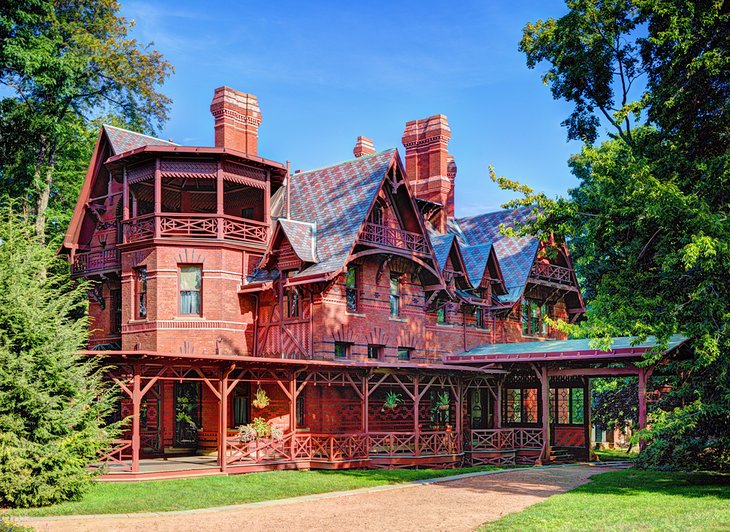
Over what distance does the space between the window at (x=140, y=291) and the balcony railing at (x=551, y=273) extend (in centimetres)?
1675

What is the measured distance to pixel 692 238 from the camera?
60.7 feet

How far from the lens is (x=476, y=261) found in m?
35.7

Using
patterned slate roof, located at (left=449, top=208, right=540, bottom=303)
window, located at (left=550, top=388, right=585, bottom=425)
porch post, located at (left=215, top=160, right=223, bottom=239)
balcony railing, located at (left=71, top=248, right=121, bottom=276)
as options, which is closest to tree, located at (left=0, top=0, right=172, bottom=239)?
balcony railing, located at (left=71, top=248, right=121, bottom=276)

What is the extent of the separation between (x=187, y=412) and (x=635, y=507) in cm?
1696

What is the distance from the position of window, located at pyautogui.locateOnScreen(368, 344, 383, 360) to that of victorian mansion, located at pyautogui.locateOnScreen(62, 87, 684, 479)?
3.7 inches

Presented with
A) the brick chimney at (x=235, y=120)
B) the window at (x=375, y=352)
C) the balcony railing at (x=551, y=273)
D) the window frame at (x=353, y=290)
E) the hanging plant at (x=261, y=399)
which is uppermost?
the brick chimney at (x=235, y=120)

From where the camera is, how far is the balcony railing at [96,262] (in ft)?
102

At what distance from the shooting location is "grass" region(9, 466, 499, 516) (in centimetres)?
1755

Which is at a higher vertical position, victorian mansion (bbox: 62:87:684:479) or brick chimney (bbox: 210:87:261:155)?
brick chimney (bbox: 210:87:261:155)

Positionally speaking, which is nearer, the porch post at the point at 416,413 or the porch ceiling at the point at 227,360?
the porch ceiling at the point at 227,360

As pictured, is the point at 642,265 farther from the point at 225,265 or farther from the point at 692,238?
the point at 225,265

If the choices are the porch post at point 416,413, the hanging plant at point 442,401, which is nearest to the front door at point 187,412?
the porch post at point 416,413

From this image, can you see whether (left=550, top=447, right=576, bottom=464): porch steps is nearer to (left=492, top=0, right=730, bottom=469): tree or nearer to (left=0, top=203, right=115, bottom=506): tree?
(left=492, top=0, right=730, bottom=469): tree

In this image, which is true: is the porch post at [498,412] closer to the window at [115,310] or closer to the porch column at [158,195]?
the porch column at [158,195]
